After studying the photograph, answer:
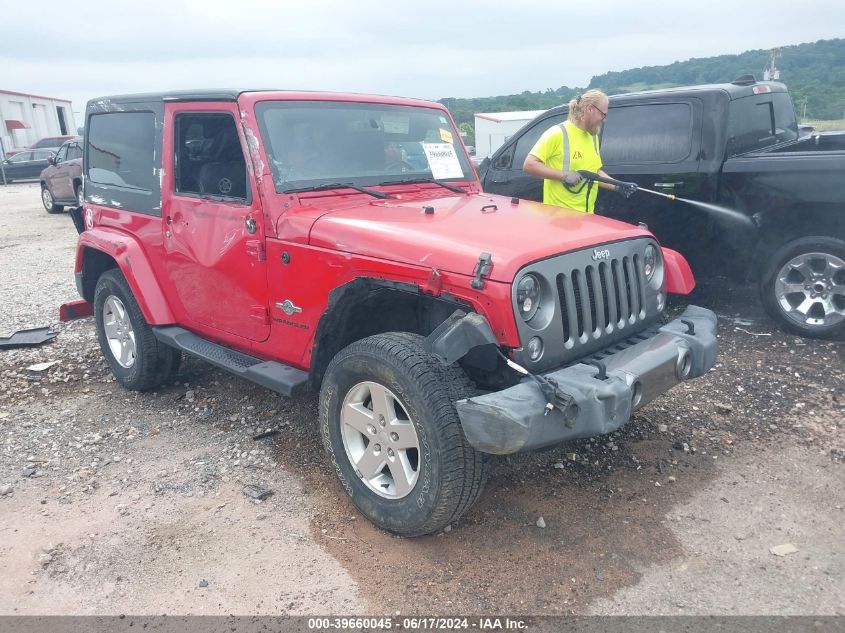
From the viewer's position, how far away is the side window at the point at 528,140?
21.0 feet

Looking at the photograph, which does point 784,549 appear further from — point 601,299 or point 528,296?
point 528,296

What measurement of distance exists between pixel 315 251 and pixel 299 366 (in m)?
0.68

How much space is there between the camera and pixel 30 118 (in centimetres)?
4544

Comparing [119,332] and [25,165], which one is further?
[25,165]

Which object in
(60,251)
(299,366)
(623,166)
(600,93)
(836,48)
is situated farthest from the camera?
(836,48)

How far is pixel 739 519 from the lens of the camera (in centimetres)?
317

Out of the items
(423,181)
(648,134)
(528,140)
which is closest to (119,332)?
(423,181)

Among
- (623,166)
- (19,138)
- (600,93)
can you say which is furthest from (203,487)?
(19,138)

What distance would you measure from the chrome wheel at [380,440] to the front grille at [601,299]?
82cm

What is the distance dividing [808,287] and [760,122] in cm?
157

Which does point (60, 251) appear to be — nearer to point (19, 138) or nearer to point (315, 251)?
point (315, 251)

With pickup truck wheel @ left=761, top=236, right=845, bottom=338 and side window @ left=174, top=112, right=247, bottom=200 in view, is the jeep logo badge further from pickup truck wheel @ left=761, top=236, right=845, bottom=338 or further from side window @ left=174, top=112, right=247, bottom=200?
pickup truck wheel @ left=761, top=236, right=845, bottom=338

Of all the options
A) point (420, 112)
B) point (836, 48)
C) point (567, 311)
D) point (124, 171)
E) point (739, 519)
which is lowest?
point (739, 519)

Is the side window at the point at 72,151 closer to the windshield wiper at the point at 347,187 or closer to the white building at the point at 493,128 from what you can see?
the white building at the point at 493,128
